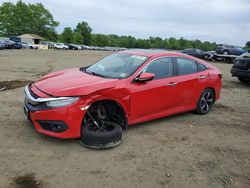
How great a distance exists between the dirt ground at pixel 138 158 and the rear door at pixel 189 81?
515 mm

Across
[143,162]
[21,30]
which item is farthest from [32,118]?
[21,30]

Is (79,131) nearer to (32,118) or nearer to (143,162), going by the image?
(32,118)

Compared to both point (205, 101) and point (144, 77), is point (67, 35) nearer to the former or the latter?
point (205, 101)

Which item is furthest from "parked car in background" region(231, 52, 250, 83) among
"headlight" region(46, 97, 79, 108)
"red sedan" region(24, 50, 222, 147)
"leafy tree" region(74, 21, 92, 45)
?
"leafy tree" region(74, 21, 92, 45)

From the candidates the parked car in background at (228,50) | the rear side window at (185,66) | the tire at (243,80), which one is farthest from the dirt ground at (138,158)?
the parked car in background at (228,50)

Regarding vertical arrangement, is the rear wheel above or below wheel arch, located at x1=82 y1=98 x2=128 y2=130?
below

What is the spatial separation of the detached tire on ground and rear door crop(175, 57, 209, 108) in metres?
1.96

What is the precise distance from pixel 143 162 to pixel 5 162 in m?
1.92

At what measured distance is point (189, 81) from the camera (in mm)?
6523

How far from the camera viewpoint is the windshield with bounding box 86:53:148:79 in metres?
5.65

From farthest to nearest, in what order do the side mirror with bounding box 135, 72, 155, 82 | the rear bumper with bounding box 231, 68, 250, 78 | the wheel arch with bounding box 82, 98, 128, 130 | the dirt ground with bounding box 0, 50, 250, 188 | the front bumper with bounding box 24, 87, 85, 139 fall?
the rear bumper with bounding box 231, 68, 250, 78, the side mirror with bounding box 135, 72, 155, 82, the wheel arch with bounding box 82, 98, 128, 130, the front bumper with bounding box 24, 87, 85, 139, the dirt ground with bounding box 0, 50, 250, 188

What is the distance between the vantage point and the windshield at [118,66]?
565 centimetres

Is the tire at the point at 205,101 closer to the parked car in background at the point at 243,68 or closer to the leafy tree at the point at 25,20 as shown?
the parked car in background at the point at 243,68

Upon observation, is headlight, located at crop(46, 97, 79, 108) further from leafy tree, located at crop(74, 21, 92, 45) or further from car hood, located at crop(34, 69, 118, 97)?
leafy tree, located at crop(74, 21, 92, 45)
